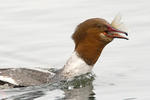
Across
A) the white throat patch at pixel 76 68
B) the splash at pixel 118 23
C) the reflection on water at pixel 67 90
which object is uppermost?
the splash at pixel 118 23

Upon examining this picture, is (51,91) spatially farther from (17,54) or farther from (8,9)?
(8,9)

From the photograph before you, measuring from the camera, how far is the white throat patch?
1212 centimetres

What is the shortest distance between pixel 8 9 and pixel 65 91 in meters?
5.12

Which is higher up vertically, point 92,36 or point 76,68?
point 92,36

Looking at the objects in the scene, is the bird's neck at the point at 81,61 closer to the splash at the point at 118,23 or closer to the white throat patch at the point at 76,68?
the white throat patch at the point at 76,68

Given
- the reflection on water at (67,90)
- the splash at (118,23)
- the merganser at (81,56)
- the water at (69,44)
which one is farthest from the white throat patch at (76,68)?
the splash at (118,23)

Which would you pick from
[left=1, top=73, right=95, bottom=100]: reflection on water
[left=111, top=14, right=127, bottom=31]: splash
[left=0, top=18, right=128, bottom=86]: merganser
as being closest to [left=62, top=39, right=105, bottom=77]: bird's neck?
[left=0, top=18, right=128, bottom=86]: merganser

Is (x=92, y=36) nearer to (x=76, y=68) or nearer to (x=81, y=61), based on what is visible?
(x=81, y=61)

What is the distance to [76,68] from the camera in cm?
1214

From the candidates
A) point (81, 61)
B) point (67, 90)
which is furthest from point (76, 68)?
point (67, 90)

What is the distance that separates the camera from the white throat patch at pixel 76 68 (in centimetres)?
1212

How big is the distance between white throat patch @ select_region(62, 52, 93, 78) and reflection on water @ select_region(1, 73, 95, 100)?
12 centimetres

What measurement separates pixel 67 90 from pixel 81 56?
0.67 metres

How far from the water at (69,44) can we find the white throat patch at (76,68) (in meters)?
0.31
